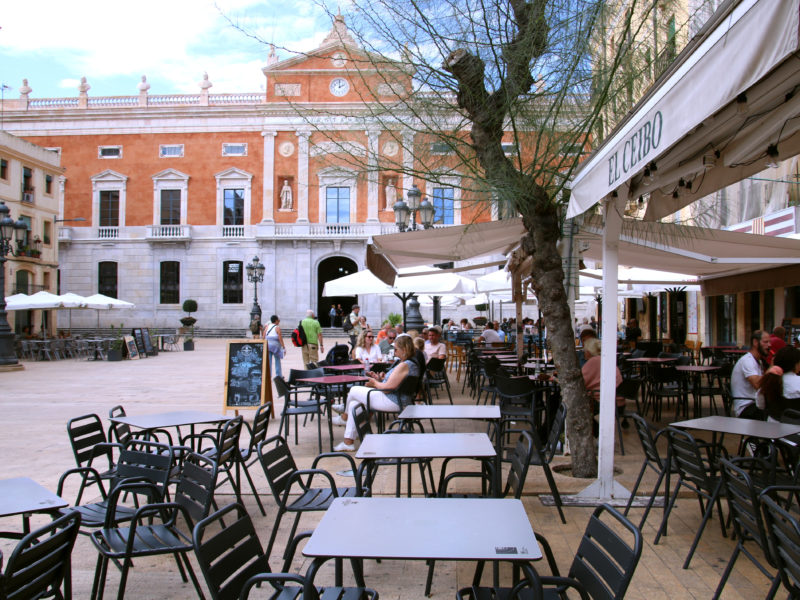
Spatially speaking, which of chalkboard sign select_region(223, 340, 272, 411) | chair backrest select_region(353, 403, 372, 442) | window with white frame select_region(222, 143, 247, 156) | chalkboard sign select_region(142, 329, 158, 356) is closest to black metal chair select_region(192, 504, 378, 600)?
chair backrest select_region(353, 403, 372, 442)

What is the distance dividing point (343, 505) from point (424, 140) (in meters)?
4.23

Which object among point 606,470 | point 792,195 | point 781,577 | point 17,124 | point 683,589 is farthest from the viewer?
point 17,124

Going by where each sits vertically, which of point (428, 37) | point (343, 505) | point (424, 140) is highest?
point (428, 37)

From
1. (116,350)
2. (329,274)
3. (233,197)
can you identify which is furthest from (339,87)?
(116,350)

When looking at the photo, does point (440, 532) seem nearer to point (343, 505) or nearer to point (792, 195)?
point (343, 505)

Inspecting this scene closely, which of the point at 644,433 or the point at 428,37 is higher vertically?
the point at 428,37

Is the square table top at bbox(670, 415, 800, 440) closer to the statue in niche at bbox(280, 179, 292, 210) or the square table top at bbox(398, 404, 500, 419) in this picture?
the square table top at bbox(398, 404, 500, 419)

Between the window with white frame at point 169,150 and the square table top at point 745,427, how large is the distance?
35797 mm

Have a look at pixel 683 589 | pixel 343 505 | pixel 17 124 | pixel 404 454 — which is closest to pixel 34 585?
pixel 343 505

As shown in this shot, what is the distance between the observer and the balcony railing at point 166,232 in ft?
115

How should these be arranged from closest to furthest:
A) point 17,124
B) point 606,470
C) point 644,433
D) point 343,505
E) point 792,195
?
point 343,505
point 644,433
point 606,470
point 792,195
point 17,124

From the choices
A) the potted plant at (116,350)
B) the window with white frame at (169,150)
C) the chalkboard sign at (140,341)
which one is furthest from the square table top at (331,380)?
the window with white frame at (169,150)

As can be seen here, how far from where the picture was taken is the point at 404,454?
3.61 meters

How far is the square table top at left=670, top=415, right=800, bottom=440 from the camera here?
4012 mm
